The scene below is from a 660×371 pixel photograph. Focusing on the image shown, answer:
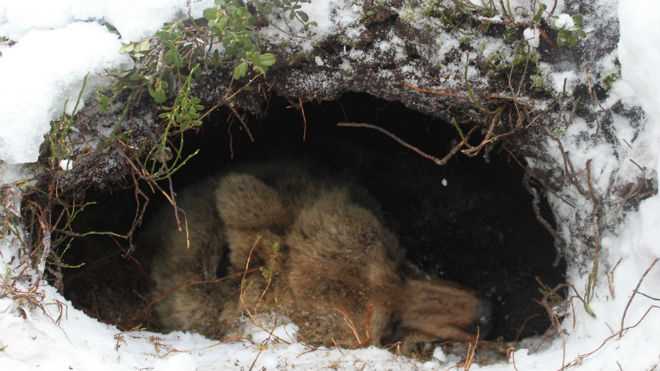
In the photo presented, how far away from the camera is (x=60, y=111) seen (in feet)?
9.00

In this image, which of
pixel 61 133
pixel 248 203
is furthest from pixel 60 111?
pixel 248 203

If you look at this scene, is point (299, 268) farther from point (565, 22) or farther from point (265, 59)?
point (565, 22)

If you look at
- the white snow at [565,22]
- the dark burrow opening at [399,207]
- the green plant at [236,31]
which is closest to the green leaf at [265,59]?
the green plant at [236,31]

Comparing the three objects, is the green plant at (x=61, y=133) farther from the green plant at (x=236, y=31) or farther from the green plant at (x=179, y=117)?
the green plant at (x=236, y=31)

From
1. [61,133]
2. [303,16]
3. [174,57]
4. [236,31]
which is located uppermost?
[303,16]

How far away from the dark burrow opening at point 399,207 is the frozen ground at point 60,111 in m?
0.76

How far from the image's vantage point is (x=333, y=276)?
12.0 feet

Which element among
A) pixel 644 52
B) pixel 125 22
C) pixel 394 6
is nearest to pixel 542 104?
pixel 644 52

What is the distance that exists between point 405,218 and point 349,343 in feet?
3.31

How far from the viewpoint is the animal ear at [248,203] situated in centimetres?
379

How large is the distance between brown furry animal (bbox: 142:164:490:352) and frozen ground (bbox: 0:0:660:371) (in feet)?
1.98

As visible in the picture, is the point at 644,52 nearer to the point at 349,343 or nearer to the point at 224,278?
the point at 349,343

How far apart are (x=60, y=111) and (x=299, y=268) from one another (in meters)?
1.50

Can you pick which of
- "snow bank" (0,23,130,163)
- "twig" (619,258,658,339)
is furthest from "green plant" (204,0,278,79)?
"twig" (619,258,658,339)
